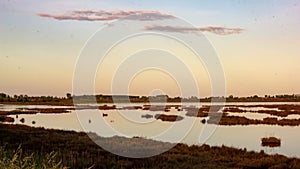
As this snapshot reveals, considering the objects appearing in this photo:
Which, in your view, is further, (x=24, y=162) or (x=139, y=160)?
(x=139, y=160)

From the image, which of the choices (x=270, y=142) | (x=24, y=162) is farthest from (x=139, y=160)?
(x=270, y=142)

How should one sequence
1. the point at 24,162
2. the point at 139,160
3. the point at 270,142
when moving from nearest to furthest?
the point at 24,162, the point at 139,160, the point at 270,142

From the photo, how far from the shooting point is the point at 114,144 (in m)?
23.3

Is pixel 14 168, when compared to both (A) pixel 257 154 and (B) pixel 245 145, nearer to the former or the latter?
(A) pixel 257 154

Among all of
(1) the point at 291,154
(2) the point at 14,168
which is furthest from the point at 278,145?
(2) the point at 14,168

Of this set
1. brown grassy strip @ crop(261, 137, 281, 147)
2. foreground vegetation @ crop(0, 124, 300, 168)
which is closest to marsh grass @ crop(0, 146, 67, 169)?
foreground vegetation @ crop(0, 124, 300, 168)

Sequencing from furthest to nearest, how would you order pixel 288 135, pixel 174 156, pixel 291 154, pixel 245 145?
pixel 288 135 < pixel 245 145 < pixel 291 154 < pixel 174 156

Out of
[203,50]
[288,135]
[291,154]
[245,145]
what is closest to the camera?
[203,50]

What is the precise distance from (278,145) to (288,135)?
6857mm

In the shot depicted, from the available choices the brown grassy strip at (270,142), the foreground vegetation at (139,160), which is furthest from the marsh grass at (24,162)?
the brown grassy strip at (270,142)

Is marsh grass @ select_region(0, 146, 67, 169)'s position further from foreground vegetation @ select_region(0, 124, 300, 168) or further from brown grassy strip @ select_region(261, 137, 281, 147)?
brown grassy strip @ select_region(261, 137, 281, 147)

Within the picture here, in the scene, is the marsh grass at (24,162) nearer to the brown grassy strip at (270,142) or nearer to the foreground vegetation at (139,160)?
the foreground vegetation at (139,160)

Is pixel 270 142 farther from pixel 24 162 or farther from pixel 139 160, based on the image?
pixel 24 162

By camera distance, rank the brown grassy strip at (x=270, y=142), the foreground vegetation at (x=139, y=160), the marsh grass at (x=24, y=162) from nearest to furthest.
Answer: the marsh grass at (x=24, y=162) < the foreground vegetation at (x=139, y=160) < the brown grassy strip at (x=270, y=142)
